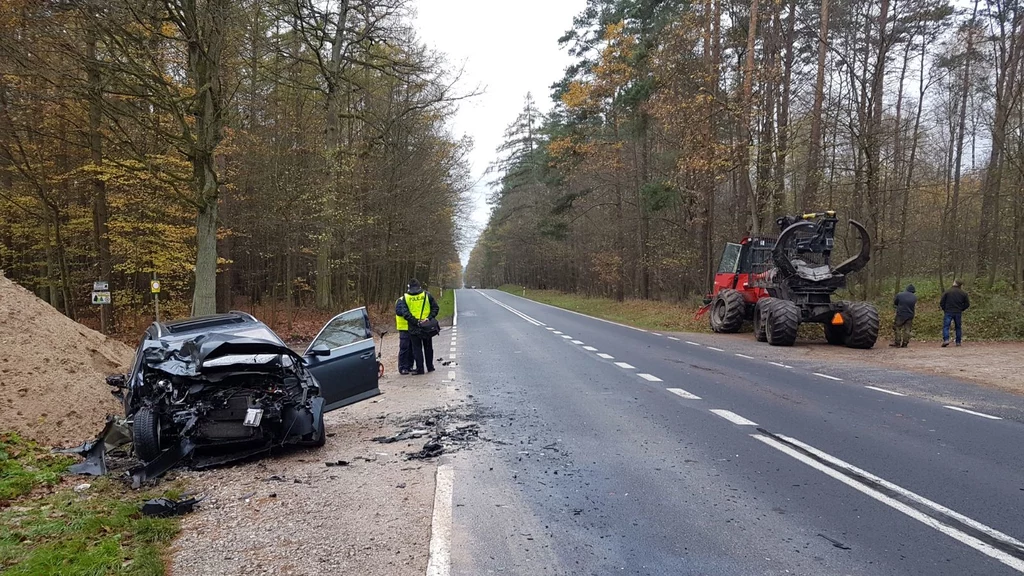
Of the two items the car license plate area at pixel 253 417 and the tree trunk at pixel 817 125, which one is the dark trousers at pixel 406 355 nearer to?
the car license plate area at pixel 253 417

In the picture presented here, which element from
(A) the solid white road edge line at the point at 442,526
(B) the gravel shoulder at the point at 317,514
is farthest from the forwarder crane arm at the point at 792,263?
(A) the solid white road edge line at the point at 442,526

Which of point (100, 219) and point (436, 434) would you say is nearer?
point (436, 434)

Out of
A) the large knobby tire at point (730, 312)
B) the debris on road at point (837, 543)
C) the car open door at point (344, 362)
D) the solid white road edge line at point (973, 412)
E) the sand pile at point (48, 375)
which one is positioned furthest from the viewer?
the large knobby tire at point (730, 312)

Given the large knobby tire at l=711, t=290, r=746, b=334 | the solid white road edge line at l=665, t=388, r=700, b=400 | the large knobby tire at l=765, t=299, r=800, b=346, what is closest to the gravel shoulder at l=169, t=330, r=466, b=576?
the solid white road edge line at l=665, t=388, r=700, b=400

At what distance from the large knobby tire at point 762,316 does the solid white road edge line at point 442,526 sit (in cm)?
1248

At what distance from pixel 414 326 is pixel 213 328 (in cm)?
488

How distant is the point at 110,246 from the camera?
1923 cm

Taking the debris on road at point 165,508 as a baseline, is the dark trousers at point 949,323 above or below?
above

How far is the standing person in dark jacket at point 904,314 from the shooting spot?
47.2ft

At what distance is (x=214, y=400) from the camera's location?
5.76m

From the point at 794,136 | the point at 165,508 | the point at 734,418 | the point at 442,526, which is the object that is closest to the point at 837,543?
the point at 442,526

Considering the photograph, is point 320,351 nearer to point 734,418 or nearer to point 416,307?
point 416,307

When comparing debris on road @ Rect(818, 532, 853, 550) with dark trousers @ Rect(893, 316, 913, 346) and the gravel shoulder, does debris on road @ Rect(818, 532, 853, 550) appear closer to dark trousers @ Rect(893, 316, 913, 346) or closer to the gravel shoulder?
the gravel shoulder

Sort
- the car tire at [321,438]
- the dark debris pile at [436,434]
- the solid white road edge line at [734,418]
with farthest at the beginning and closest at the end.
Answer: the solid white road edge line at [734,418]
the car tire at [321,438]
the dark debris pile at [436,434]
